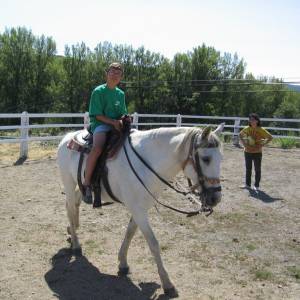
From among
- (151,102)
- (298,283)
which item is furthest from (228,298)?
(151,102)

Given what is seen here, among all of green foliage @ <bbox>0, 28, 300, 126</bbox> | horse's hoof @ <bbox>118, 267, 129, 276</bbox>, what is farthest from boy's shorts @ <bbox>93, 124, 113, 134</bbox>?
green foliage @ <bbox>0, 28, 300, 126</bbox>

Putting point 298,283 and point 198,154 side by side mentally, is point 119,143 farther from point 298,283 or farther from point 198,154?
point 298,283

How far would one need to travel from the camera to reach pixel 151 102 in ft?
192

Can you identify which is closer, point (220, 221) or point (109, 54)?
point (220, 221)

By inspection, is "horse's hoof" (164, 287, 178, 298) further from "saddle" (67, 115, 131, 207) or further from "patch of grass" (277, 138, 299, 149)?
"patch of grass" (277, 138, 299, 149)

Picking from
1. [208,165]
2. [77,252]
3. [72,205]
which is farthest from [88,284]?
[208,165]

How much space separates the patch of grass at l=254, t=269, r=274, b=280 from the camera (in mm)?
4879

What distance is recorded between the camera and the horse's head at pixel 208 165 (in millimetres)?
3971

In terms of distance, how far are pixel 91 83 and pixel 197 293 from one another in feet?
181

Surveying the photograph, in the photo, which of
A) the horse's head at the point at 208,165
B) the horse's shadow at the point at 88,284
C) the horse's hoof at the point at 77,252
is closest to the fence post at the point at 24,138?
the horse's hoof at the point at 77,252

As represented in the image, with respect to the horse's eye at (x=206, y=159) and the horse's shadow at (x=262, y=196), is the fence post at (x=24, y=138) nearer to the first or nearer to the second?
the horse's shadow at (x=262, y=196)

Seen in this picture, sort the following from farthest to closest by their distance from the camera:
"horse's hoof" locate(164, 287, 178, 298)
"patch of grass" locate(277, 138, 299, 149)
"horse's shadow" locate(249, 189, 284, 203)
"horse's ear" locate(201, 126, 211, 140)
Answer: "patch of grass" locate(277, 138, 299, 149) < "horse's shadow" locate(249, 189, 284, 203) < "horse's hoof" locate(164, 287, 178, 298) < "horse's ear" locate(201, 126, 211, 140)

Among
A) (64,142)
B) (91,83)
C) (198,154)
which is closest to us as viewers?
(198,154)

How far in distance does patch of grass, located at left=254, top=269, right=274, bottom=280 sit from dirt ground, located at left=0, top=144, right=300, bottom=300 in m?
0.01
